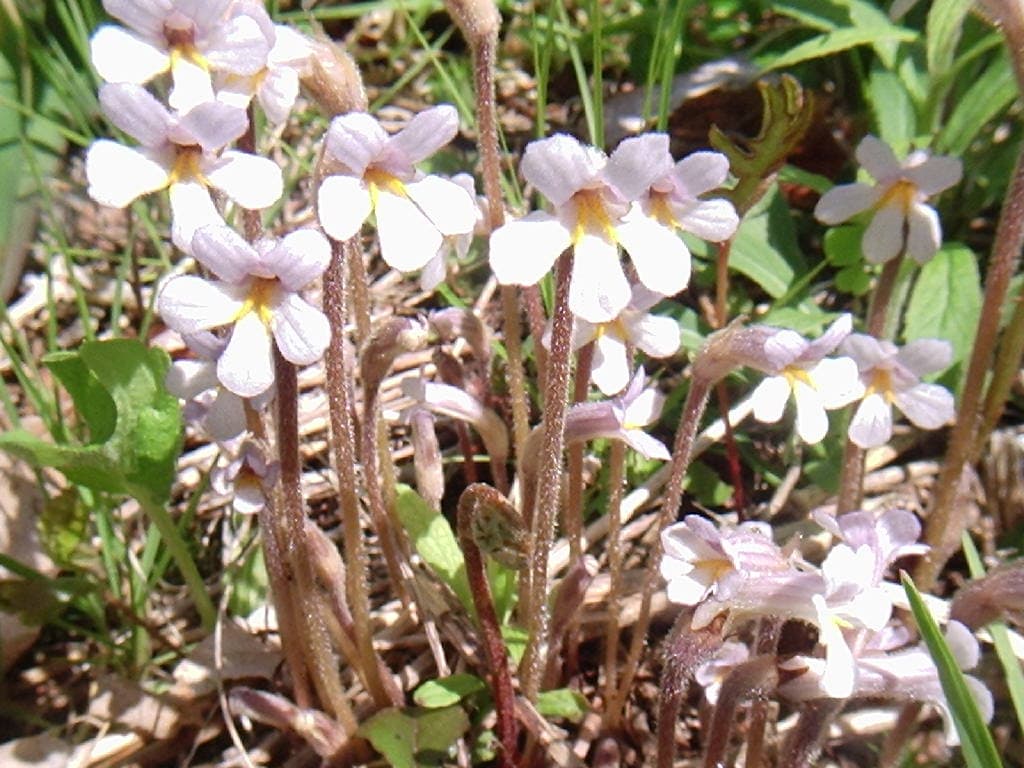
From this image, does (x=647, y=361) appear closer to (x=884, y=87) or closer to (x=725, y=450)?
(x=725, y=450)

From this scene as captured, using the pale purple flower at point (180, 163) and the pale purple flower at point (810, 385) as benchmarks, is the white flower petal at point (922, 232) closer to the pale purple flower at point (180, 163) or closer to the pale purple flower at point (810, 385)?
the pale purple flower at point (810, 385)

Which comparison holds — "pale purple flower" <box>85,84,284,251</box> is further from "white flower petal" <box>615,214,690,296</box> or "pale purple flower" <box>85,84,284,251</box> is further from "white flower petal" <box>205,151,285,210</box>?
"white flower petal" <box>615,214,690,296</box>

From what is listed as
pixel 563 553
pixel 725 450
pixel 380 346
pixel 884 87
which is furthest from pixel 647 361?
pixel 380 346

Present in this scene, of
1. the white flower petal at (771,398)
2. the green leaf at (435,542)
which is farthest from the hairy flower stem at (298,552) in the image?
the white flower petal at (771,398)

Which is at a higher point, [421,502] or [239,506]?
[239,506]

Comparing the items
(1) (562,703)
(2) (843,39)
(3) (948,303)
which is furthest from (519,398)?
(2) (843,39)

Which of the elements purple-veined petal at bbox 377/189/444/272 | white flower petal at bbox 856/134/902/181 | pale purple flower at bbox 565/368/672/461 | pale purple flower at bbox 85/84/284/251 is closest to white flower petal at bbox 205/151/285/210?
pale purple flower at bbox 85/84/284/251
